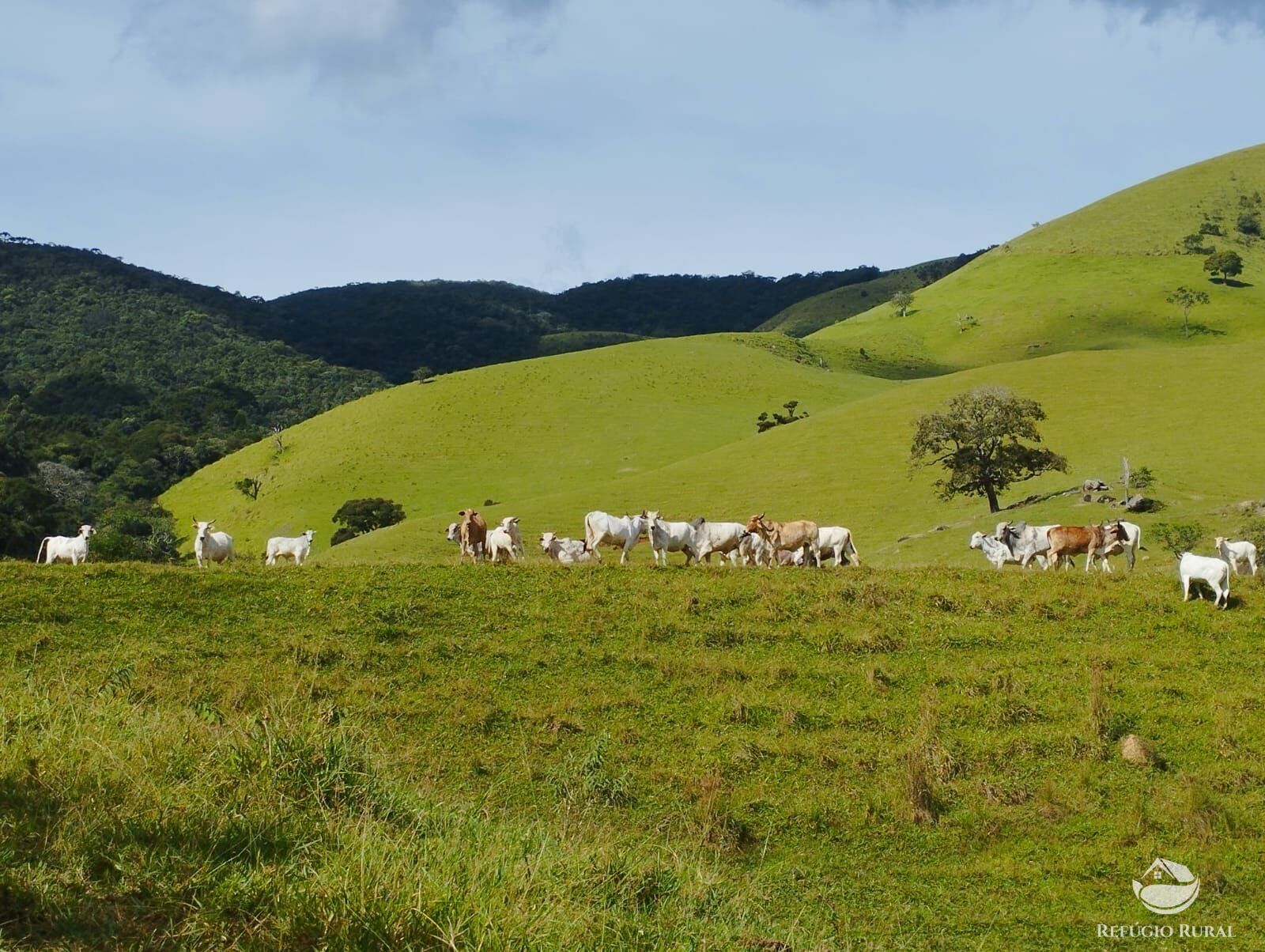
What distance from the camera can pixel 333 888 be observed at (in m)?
6.07

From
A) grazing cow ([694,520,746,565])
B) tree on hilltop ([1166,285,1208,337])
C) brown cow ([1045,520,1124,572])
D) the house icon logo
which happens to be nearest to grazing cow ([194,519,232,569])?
grazing cow ([694,520,746,565])

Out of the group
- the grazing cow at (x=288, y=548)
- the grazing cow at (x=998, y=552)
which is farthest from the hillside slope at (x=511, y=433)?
the grazing cow at (x=998, y=552)

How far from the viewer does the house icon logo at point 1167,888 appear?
36.9 ft

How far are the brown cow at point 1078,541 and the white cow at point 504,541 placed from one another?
13185mm

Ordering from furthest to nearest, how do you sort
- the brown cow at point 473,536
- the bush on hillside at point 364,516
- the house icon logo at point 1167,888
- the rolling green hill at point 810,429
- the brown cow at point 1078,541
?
the bush on hillside at point 364,516 < the rolling green hill at point 810,429 < the brown cow at point 1078,541 < the brown cow at point 473,536 < the house icon logo at point 1167,888

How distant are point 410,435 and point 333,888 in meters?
98.8

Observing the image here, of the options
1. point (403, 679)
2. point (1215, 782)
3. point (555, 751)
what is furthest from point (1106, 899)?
point (403, 679)

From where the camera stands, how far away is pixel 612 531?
26125mm

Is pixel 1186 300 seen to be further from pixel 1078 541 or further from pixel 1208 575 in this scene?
pixel 1208 575

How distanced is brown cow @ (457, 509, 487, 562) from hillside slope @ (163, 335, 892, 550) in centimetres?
4482

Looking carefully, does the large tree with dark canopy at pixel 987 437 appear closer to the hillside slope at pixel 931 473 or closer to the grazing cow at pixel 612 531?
the hillside slope at pixel 931 473

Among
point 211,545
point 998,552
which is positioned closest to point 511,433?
point 998,552

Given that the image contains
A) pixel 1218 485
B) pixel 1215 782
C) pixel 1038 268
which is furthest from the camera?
pixel 1038 268

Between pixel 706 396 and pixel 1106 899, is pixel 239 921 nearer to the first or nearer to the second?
pixel 1106 899
